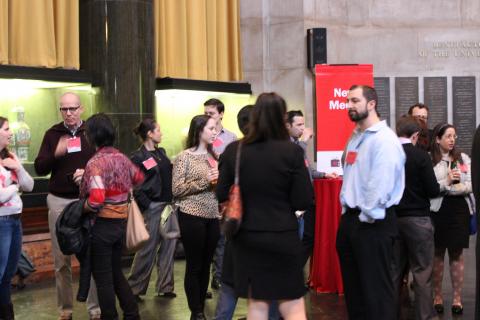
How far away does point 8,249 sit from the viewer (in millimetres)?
6477

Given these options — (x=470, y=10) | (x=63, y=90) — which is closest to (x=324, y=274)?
(x=63, y=90)

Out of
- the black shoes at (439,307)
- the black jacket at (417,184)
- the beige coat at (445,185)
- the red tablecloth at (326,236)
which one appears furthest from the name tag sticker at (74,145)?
the black shoes at (439,307)

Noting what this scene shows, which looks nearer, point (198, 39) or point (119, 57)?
point (119, 57)

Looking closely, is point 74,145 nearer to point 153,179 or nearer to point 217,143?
point 153,179

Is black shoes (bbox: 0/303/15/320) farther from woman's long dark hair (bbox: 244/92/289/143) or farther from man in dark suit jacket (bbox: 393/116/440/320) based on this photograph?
man in dark suit jacket (bbox: 393/116/440/320)

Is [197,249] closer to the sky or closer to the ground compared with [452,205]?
closer to the ground

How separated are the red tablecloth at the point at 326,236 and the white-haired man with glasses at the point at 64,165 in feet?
8.11

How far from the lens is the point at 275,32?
12602 mm

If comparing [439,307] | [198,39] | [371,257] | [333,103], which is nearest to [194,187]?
[371,257]

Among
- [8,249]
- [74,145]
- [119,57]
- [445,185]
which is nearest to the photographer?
[8,249]

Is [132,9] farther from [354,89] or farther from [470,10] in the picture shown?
[470,10]

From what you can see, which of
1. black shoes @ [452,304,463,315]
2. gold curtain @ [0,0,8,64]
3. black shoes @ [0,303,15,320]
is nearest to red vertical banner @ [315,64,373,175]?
black shoes @ [452,304,463,315]

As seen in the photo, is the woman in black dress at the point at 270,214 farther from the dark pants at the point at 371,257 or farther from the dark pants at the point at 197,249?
the dark pants at the point at 197,249

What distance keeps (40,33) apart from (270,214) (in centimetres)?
579
